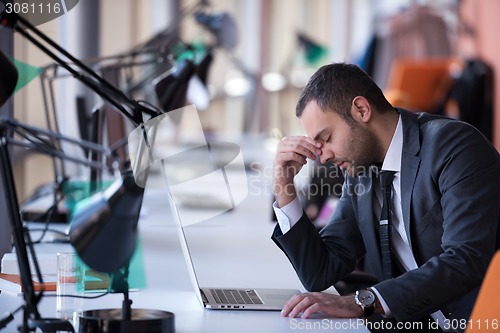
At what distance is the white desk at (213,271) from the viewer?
1.66 metres

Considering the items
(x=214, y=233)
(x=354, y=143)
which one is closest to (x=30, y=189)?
(x=214, y=233)

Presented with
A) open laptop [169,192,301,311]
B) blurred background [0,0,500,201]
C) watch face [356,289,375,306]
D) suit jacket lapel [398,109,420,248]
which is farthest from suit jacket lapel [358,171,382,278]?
blurred background [0,0,500,201]

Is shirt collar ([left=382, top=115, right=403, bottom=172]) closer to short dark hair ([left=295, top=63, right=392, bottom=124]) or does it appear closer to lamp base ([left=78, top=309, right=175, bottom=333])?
short dark hair ([left=295, top=63, right=392, bottom=124])

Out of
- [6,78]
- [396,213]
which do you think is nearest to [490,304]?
[396,213]

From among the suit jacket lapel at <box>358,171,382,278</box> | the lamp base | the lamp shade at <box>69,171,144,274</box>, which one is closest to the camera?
the lamp shade at <box>69,171,144,274</box>

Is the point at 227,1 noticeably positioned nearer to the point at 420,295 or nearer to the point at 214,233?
the point at 214,233

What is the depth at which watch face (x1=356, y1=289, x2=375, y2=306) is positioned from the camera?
68.6 inches

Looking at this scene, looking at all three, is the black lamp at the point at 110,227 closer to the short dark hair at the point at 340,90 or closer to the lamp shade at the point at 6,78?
the lamp shade at the point at 6,78

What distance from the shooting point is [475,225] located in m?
1.82

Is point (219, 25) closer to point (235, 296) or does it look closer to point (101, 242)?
point (235, 296)

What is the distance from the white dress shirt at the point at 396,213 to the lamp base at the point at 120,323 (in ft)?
1.96

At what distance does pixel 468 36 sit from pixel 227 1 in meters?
2.64

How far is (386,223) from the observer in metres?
2.05

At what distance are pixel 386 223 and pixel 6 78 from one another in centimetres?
95
